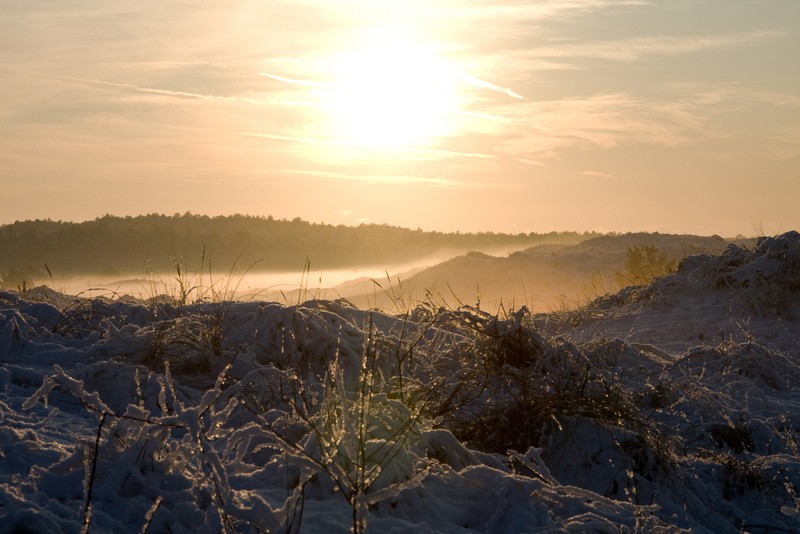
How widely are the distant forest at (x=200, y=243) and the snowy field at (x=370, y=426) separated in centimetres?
3260

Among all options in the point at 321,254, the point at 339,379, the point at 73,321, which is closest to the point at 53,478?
the point at 339,379

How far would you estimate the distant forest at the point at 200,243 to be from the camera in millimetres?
44281

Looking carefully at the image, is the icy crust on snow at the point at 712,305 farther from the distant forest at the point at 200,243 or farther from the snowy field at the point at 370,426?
the distant forest at the point at 200,243

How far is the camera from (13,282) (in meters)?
23.2

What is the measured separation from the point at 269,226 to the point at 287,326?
48.2 metres

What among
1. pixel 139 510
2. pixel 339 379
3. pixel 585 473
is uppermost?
pixel 339 379

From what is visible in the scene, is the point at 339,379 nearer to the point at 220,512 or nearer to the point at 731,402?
the point at 220,512

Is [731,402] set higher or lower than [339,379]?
lower

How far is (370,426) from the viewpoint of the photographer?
3279 mm

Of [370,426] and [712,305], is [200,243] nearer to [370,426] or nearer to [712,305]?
[712,305]

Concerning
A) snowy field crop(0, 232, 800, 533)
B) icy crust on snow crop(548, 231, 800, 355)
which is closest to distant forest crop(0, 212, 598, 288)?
icy crust on snow crop(548, 231, 800, 355)

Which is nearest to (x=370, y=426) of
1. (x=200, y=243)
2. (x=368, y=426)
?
(x=368, y=426)

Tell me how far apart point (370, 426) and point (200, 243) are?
45.0 m

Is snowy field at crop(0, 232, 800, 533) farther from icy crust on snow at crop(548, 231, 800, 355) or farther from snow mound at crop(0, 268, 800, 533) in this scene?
icy crust on snow at crop(548, 231, 800, 355)
